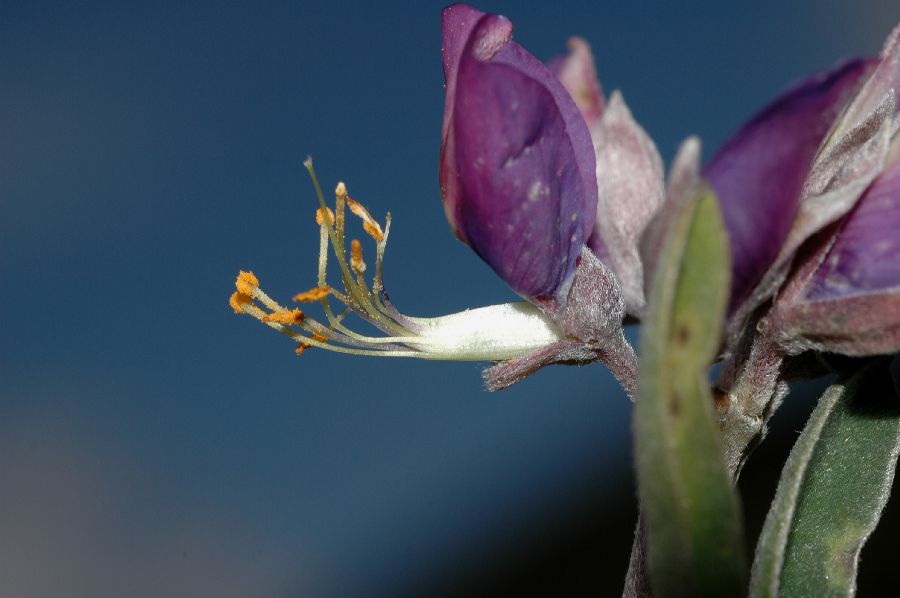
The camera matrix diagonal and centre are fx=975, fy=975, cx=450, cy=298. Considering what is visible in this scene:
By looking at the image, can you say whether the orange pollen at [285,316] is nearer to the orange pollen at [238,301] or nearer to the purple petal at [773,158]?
the orange pollen at [238,301]

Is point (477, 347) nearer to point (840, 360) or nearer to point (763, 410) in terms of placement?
point (763, 410)

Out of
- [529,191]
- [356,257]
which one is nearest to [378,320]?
[356,257]

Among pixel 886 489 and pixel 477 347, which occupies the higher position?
pixel 477 347

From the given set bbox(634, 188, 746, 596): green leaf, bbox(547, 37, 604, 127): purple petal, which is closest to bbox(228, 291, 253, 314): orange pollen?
bbox(547, 37, 604, 127): purple petal

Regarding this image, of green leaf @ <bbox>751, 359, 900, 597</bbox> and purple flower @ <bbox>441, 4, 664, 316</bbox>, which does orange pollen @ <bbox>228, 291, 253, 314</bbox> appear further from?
green leaf @ <bbox>751, 359, 900, 597</bbox>

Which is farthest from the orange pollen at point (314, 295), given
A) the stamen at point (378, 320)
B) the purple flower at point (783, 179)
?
the purple flower at point (783, 179)

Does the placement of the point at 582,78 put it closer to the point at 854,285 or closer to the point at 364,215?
the point at 364,215

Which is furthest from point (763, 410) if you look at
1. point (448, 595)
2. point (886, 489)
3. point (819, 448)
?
point (448, 595)
